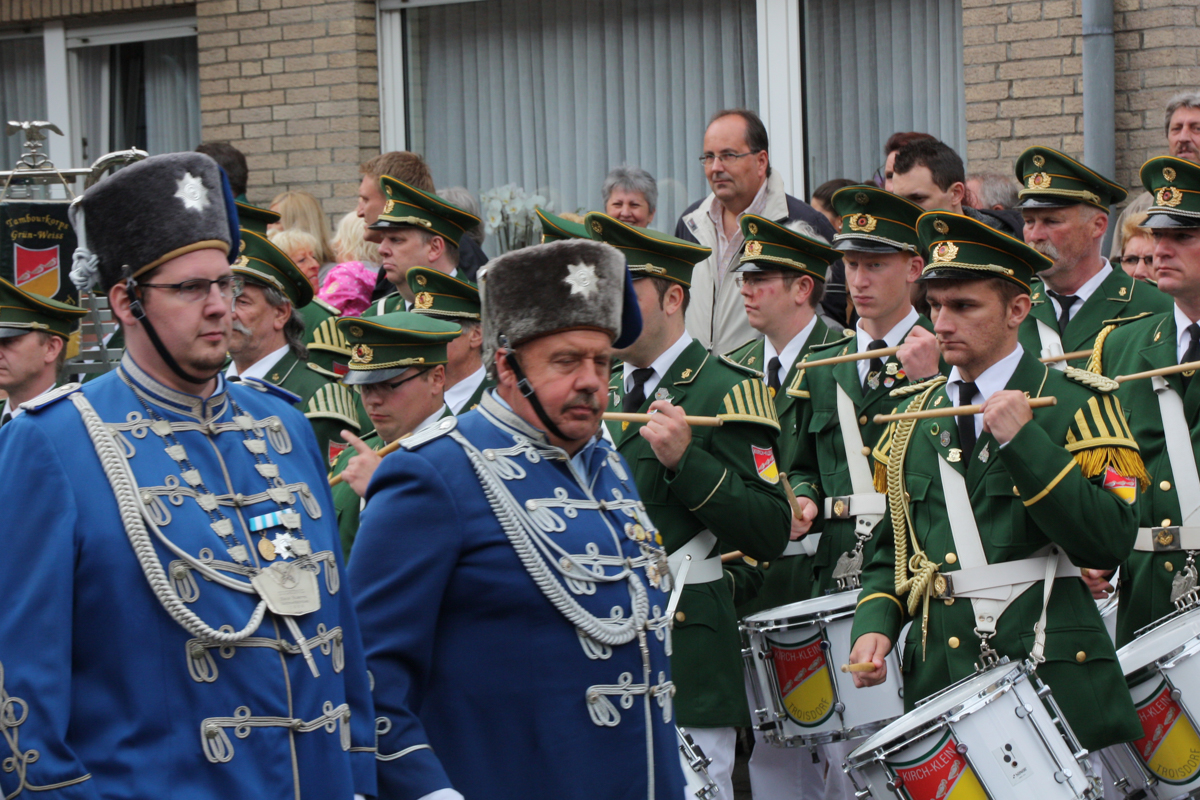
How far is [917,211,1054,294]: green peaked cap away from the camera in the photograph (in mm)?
4492

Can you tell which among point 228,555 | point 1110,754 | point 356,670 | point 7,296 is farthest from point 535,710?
point 7,296

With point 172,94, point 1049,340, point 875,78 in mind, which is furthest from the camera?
point 172,94

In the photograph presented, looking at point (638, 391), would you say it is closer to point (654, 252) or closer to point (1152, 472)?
point (654, 252)

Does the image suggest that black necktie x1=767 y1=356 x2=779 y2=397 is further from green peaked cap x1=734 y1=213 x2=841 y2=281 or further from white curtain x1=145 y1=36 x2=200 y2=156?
white curtain x1=145 y1=36 x2=200 y2=156

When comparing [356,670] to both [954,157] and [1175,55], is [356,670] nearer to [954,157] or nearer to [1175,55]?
[954,157]

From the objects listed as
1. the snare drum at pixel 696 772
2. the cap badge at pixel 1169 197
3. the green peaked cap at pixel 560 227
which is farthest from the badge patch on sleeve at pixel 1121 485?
the green peaked cap at pixel 560 227

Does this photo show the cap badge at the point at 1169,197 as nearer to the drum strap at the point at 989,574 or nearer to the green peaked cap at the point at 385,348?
the drum strap at the point at 989,574

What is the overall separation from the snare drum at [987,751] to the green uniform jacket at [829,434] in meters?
1.49

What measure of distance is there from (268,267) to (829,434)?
237 cm

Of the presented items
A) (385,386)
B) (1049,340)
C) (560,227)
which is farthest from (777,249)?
(385,386)

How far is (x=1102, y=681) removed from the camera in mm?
4410

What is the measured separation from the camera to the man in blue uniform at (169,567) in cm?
267

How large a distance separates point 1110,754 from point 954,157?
129 inches

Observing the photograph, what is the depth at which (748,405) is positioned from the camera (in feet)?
16.4
